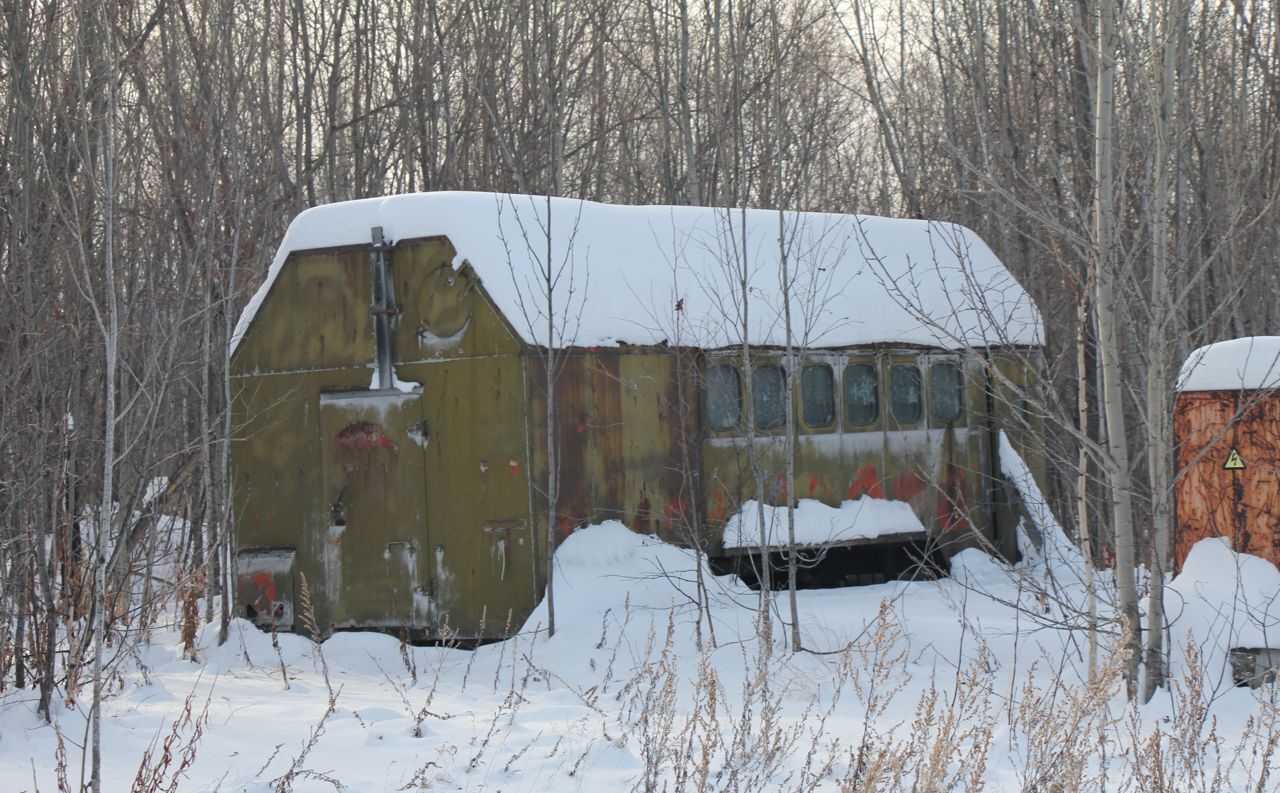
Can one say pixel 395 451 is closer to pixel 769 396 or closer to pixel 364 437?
pixel 364 437

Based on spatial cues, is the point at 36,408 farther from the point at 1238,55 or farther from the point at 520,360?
the point at 1238,55

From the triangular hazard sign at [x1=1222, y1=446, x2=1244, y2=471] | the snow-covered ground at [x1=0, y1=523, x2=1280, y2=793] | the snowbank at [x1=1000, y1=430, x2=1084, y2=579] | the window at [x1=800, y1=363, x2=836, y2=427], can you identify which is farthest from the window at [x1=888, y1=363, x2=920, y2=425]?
the triangular hazard sign at [x1=1222, y1=446, x2=1244, y2=471]

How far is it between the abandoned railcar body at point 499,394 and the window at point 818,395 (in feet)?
0.06

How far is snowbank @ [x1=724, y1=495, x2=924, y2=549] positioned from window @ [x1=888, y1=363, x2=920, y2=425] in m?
0.76

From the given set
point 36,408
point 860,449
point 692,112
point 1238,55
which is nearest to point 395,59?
point 692,112

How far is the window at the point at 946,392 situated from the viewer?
1271cm

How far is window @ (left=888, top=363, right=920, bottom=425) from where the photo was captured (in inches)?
488

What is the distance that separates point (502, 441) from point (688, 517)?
1.67 meters

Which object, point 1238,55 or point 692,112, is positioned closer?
point 1238,55

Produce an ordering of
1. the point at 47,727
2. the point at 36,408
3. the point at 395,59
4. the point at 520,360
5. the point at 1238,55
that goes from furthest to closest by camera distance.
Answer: the point at 395,59, the point at 1238,55, the point at 520,360, the point at 36,408, the point at 47,727

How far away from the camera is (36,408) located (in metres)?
8.30

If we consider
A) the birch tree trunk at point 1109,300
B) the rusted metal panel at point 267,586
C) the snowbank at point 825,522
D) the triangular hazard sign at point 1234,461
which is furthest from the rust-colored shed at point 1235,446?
the rusted metal panel at point 267,586

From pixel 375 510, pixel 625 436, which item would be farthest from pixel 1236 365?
pixel 375 510

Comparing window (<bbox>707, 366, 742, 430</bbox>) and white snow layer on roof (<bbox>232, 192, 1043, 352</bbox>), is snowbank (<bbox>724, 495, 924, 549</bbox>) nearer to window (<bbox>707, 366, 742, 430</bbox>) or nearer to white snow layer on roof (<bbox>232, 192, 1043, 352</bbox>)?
window (<bbox>707, 366, 742, 430</bbox>)
